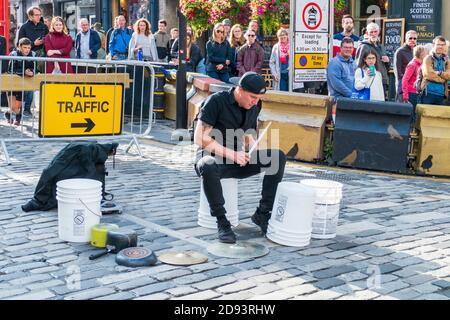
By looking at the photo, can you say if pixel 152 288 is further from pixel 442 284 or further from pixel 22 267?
pixel 442 284

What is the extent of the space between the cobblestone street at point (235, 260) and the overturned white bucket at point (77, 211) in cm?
11

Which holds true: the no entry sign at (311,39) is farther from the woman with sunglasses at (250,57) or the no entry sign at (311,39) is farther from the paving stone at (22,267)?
the paving stone at (22,267)

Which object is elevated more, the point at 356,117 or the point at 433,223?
the point at 356,117

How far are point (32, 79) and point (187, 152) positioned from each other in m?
2.96

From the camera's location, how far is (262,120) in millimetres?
10625

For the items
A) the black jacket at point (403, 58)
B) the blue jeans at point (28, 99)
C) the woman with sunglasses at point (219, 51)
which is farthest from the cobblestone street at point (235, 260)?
the woman with sunglasses at point (219, 51)

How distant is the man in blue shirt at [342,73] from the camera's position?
1059 centimetres

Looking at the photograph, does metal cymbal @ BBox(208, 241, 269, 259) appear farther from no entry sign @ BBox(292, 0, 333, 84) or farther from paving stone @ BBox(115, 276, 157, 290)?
no entry sign @ BBox(292, 0, 333, 84)

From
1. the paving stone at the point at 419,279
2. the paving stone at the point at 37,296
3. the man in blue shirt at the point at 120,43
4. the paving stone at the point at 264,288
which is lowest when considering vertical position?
the paving stone at the point at 419,279

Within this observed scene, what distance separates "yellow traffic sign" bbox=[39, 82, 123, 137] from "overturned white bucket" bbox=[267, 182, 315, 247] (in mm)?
4337

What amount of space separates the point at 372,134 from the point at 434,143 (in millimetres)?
828
